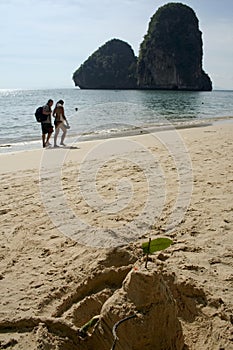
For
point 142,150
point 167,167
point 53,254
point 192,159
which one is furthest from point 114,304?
point 142,150

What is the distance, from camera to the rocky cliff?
10594 cm

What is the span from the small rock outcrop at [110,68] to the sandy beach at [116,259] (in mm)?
115964

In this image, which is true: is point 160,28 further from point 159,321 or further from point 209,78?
point 159,321

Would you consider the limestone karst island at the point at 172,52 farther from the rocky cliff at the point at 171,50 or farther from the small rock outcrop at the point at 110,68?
the small rock outcrop at the point at 110,68

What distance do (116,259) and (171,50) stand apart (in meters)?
111

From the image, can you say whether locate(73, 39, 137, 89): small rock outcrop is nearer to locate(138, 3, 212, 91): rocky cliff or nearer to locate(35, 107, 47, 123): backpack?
locate(138, 3, 212, 91): rocky cliff

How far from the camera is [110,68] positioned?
125250 millimetres

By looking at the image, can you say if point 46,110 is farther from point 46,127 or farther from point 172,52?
point 172,52

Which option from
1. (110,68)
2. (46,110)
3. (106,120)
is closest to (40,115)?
(46,110)

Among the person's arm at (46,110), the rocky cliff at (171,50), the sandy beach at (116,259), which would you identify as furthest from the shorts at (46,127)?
the rocky cliff at (171,50)

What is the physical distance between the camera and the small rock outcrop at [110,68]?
122 metres

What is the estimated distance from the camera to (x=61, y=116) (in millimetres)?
11445

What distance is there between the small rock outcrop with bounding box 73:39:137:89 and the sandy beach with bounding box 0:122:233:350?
11596 centimetres

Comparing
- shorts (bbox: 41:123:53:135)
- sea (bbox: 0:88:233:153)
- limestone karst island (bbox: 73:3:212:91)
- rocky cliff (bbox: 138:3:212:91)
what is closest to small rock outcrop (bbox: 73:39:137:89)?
limestone karst island (bbox: 73:3:212:91)
